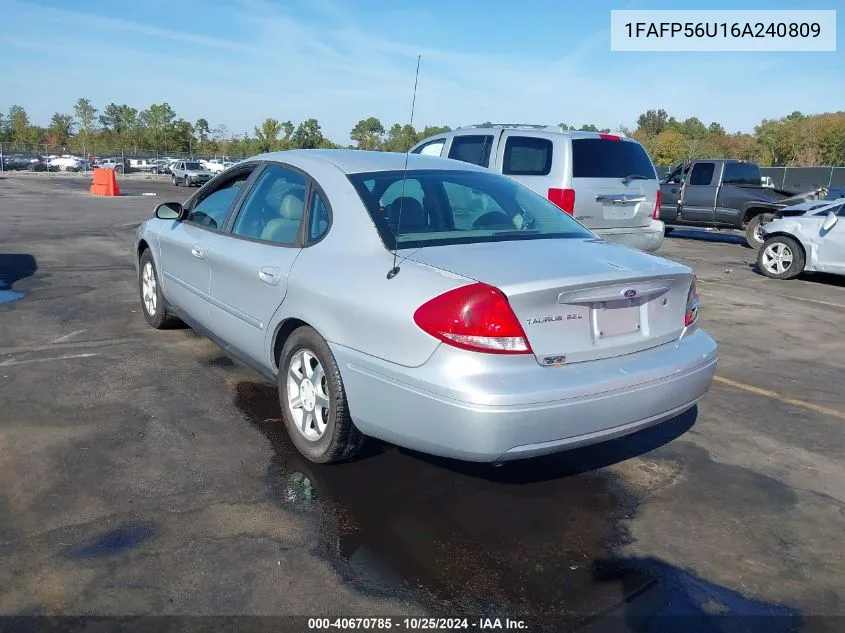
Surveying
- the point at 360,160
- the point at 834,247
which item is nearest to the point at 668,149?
the point at 834,247

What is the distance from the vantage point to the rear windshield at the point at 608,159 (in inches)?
335

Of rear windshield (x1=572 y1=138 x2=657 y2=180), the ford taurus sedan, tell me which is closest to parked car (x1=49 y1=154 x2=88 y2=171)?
rear windshield (x1=572 y1=138 x2=657 y2=180)

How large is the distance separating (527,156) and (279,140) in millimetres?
67413

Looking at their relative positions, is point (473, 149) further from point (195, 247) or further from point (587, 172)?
point (195, 247)

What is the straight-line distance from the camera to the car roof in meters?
4.14

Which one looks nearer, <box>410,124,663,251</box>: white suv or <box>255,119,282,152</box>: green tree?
<box>410,124,663,251</box>: white suv

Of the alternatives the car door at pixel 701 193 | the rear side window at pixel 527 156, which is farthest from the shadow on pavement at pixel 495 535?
the car door at pixel 701 193

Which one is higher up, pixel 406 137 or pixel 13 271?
pixel 406 137

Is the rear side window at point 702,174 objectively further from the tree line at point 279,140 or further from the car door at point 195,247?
the tree line at point 279,140

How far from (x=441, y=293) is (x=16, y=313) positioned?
5.51 metres

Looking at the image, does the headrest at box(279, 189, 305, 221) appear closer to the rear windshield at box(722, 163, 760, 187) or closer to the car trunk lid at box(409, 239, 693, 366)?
the car trunk lid at box(409, 239, 693, 366)

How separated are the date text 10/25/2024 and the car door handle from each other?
193cm

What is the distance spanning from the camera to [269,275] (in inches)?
157

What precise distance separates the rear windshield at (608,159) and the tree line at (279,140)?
4839 centimetres
